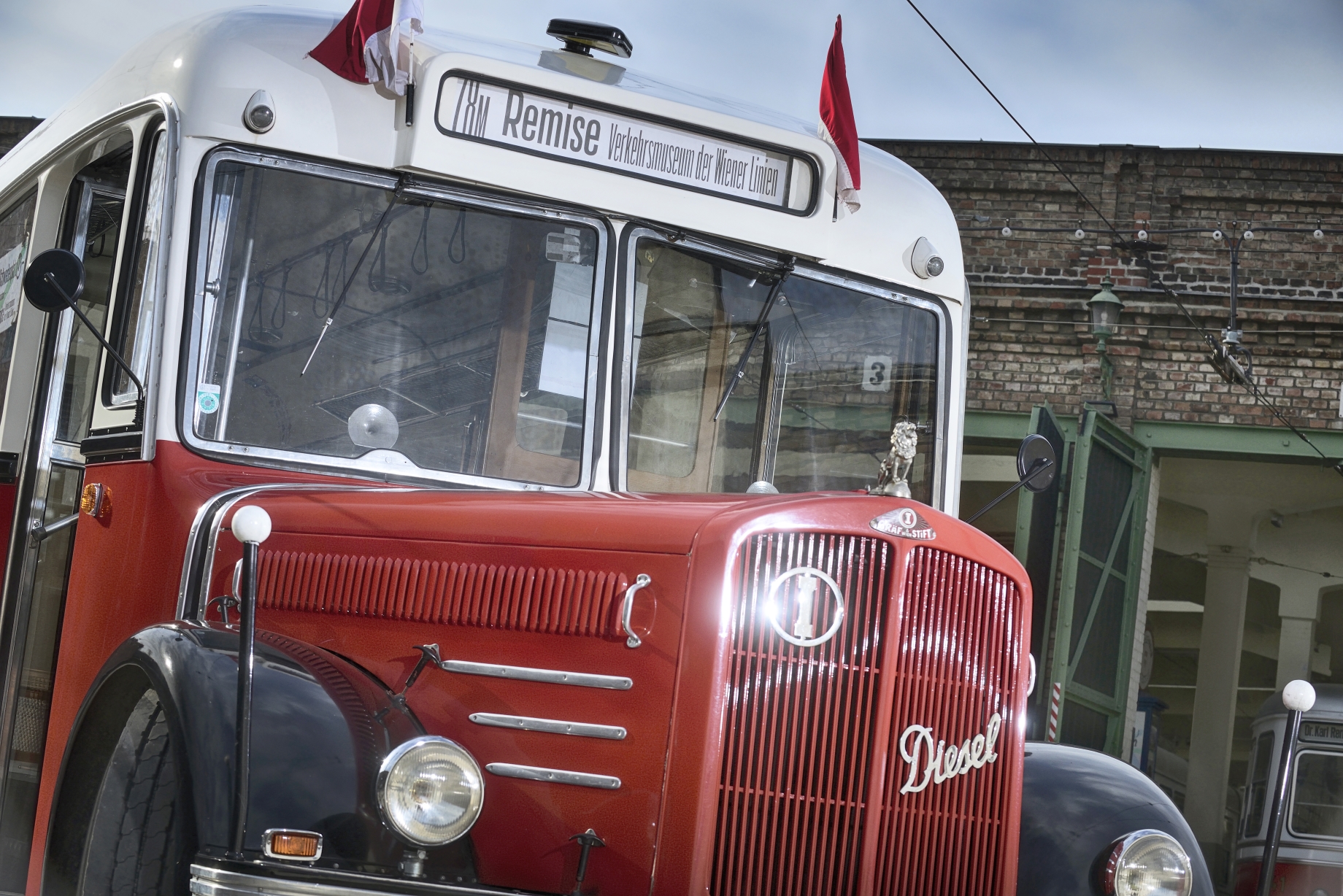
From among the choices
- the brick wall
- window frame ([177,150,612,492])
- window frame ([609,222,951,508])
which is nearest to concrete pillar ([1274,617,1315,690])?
the brick wall

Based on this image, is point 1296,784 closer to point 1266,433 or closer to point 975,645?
point 1266,433

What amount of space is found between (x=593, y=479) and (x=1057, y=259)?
993 centimetres

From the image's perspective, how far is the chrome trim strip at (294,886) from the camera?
2650mm

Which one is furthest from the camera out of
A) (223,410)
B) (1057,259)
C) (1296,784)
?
(1057,259)

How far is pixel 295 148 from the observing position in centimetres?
372

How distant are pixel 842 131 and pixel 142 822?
2675 millimetres

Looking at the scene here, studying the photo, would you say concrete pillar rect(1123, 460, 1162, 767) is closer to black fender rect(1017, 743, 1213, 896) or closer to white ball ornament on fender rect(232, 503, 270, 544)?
black fender rect(1017, 743, 1213, 896)

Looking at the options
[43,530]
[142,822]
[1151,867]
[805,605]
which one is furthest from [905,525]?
[43,530]

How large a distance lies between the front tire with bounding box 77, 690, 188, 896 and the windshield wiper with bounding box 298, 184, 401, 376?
0.97 m

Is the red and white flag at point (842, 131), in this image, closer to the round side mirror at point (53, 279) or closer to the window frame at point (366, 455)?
the window frame at point (366, 455)

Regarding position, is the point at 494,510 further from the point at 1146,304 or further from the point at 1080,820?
the point at 1146,304

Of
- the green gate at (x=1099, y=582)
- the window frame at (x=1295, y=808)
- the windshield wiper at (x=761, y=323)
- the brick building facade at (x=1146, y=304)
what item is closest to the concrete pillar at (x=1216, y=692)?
the brick building facade at (x=1146, y=304)

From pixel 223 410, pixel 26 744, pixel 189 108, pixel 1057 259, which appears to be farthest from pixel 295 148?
pixel 1057 259

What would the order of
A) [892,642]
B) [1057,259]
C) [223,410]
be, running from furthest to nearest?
[1057,259] → [223,410] → [892,642]
